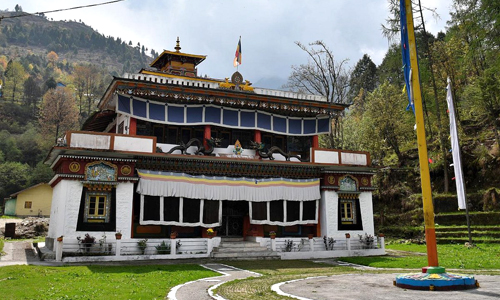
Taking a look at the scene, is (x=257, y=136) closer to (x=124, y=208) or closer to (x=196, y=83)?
(x=196, y=83)

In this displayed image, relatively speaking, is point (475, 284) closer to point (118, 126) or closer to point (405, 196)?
point (118, 126)

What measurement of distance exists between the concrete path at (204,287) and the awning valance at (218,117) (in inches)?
369

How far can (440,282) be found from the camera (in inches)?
362

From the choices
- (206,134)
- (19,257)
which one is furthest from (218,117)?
(19,257)

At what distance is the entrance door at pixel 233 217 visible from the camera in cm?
2331

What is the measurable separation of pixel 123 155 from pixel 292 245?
8.91m

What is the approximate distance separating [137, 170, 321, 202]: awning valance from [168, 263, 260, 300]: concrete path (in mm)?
5824

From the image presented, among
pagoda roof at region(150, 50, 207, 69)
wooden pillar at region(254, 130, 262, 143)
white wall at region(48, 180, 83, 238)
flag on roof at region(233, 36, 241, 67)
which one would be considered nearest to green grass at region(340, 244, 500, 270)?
wooden pillar at region(254, 130, 262, 143)

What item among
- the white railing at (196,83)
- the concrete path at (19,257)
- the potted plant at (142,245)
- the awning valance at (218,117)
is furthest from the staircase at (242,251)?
the white railing at (196,83)

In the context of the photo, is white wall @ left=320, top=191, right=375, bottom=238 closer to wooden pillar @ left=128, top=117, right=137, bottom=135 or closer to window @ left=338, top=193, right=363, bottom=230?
window @ left=338, top=193, right=363, bottom=230

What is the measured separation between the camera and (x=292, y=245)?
20.7 metres

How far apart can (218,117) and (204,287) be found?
1342 centimetres

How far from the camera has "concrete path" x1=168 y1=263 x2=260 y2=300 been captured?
9.31m

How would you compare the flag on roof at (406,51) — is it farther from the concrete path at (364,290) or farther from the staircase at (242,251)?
the staircase at (242,251)
